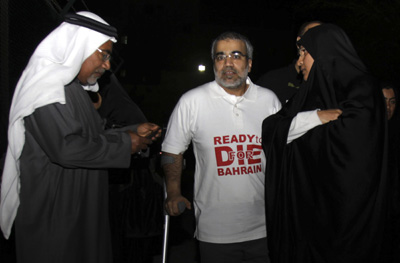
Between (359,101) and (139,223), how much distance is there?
7.65 feet

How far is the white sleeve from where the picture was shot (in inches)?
111

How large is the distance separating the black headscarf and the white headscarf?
140cm

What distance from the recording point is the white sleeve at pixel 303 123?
2.83m

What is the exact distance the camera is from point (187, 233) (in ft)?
23.3

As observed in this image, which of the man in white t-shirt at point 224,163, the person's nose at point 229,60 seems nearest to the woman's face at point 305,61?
the man in white t-shirt at point 224,163

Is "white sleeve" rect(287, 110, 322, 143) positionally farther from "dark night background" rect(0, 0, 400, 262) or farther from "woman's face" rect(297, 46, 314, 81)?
"dark night background" rect(0, 0, 400, 262)

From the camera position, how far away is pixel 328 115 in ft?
9.02

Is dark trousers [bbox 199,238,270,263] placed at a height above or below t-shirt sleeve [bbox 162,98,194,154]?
below

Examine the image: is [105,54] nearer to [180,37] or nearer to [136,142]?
[136,142]

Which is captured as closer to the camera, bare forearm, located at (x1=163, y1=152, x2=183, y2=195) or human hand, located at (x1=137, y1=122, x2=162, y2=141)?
human hand, located at (x1=137, y1=122, x2=162, y2=141)

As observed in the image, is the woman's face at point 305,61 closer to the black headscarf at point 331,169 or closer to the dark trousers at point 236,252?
the black headscarf at point 331,169

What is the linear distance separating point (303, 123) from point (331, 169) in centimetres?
35

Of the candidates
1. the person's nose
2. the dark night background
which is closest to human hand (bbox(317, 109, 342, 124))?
the person's nose

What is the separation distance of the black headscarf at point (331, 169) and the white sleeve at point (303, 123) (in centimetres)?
3
